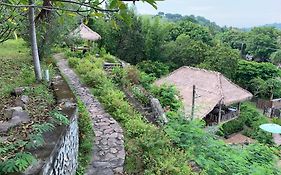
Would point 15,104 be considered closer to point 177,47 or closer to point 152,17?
point 152,17

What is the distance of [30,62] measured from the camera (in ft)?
31.0

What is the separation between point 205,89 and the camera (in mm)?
13430

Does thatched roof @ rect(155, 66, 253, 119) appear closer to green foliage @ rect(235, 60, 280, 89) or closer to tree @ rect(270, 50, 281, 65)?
green foliage @ rect(235, 60, 280, 89)

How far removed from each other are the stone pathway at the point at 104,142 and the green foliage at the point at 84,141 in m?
0.08

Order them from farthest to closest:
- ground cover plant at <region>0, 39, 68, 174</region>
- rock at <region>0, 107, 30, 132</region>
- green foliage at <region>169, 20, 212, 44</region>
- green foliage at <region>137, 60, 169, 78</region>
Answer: green foliage at <region>169, 20, 212, 44</region>
green foliage at <region>137, 60, 169, 78</region>
rock at <region>0, 107, 30, 132</region>
ground cover plant at <region>0, 39, 68, 174</region>

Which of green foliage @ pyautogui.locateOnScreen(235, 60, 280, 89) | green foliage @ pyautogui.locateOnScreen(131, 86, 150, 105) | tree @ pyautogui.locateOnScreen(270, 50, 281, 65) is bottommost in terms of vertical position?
green foliage @ pyautogui.locateOnScreen(235, 60, 280, 89)

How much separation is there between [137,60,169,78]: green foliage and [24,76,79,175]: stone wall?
13.4 metres

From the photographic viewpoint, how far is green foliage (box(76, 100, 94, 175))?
15.1 ft

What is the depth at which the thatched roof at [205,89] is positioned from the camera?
1247 cm

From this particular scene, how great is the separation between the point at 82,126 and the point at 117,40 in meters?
14.1

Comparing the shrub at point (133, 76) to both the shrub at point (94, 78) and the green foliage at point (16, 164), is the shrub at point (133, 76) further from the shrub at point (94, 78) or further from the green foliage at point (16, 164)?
the green foliage at point (16, 164)

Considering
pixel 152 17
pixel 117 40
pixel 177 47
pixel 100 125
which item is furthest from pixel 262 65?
pixel 100 125

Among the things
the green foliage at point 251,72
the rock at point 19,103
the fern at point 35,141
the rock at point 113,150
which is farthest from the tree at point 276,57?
the fern at point 35,141

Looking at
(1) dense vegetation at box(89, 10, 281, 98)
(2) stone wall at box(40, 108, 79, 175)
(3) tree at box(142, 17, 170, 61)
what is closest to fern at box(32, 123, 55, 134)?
(2) stone wall at box(40, 108, 79, 175)
